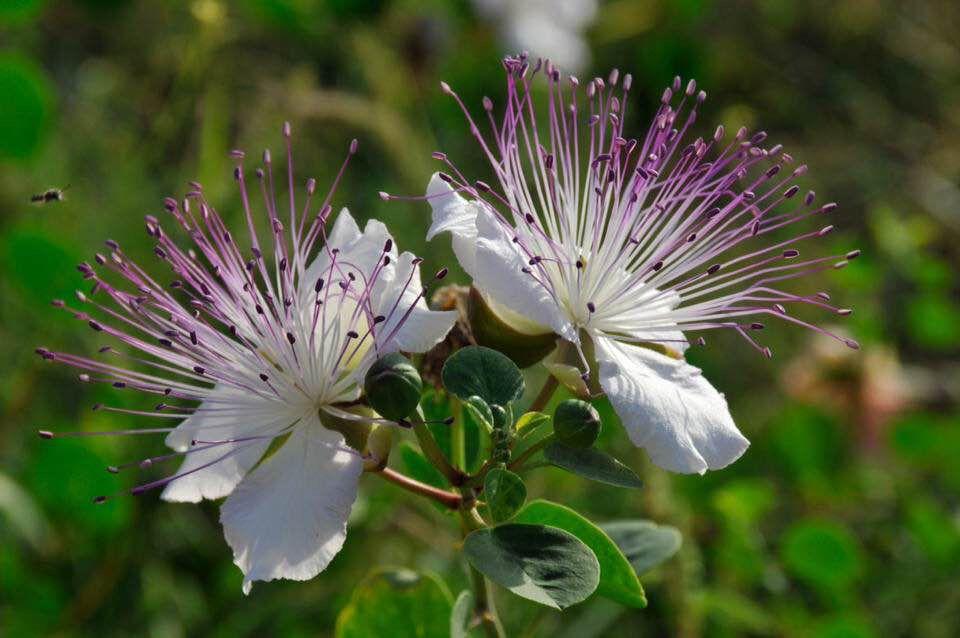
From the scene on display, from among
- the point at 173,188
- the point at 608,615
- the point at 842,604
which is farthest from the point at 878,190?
the point at 173,188

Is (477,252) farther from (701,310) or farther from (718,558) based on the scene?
(718,558)

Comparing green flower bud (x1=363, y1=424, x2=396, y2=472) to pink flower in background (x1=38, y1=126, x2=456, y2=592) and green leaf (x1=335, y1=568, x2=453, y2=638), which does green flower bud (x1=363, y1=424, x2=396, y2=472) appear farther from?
green leaf (x1=335, y1=568, x2=453, y2=638)

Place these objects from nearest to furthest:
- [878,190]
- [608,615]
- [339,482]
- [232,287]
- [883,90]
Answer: [339,482] < [232,287] < [608,615] < [878,190] < [883,90]

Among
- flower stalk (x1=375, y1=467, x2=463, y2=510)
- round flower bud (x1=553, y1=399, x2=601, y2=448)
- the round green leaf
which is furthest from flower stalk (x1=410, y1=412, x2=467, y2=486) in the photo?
the round green leaf

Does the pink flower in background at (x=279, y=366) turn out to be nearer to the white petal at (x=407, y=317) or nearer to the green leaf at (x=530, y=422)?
the white petal at (x=407, y=317)

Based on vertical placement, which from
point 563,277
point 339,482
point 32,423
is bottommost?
point 32,423

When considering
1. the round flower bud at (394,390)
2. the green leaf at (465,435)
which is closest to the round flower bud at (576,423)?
the round flower bud at (394,390)
